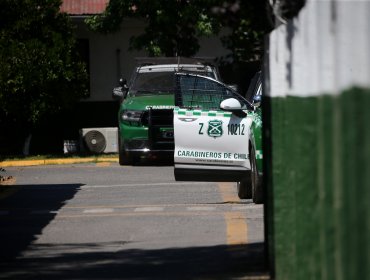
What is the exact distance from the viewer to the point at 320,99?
6.19 meters

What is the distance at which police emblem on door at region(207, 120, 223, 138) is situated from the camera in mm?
16328

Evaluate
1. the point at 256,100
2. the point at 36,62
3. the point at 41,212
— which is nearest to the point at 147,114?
the point at 36,62

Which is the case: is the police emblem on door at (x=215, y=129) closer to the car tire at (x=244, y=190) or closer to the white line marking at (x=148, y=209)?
the car tire at (x=244, y=190)

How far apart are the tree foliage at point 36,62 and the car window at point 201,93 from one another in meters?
9.88

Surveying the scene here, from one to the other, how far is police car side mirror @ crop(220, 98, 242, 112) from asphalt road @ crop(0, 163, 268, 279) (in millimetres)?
1212

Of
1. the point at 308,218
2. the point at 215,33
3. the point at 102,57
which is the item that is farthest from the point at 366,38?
the point at 102,57

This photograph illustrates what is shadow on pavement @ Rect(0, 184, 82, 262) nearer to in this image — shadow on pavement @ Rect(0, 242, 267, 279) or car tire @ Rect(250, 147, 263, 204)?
shadow on pavement @ Rect(0, 242, 267, 279)

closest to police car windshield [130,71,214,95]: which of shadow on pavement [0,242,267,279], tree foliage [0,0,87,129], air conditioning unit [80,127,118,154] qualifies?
tree foliage [0,0,87,129]

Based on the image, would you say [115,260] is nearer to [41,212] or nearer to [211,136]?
[41,212]

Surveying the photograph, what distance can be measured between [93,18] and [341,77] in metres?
24.4

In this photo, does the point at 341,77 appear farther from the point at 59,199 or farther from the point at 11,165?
the point at 11,165

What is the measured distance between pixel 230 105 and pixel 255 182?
1.23 meters

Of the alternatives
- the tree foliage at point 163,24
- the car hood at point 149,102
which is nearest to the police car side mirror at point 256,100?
the car hood at point 149,102

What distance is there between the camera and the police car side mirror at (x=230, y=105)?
628 inches
